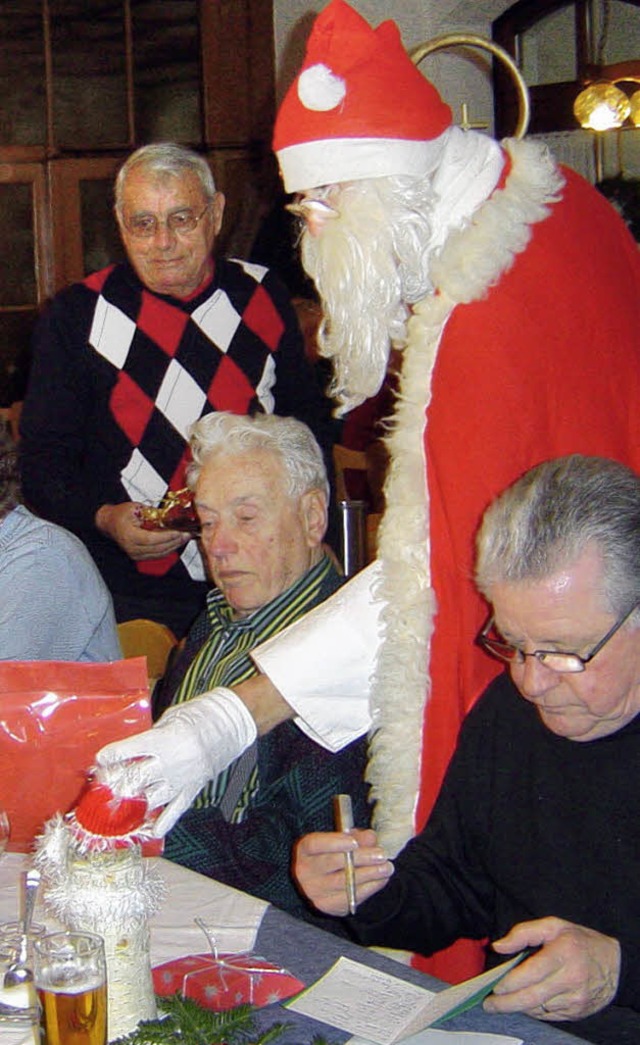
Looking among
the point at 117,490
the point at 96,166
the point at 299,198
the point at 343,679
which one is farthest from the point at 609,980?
the point at 96,166

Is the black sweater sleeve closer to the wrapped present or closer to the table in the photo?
the table

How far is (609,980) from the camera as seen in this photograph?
1.49 metres

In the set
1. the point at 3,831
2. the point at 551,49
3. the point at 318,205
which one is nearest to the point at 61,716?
the point at 3,831

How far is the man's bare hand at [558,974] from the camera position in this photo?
143cm

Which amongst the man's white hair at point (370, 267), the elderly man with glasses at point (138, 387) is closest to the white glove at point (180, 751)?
the man's white hair at point (370, 267)

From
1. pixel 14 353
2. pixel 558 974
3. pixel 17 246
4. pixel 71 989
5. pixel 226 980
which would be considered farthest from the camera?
pixel 14 353

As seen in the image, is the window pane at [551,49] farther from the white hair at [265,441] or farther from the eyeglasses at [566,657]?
the eyeglasses at [566,657]

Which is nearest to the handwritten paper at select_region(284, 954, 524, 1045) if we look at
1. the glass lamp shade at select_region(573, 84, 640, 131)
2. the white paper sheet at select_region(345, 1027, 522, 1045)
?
the white paper sheet at select_region(345, 1027, 522, 1045)

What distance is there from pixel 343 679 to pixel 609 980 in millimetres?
658

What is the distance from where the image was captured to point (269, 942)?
1646 mm

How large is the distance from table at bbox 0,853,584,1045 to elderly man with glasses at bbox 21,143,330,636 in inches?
53.2

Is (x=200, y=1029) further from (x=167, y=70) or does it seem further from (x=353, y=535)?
(x=167, y=70)

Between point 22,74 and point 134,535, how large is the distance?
3.79m

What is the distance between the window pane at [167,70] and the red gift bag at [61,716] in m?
4.87
